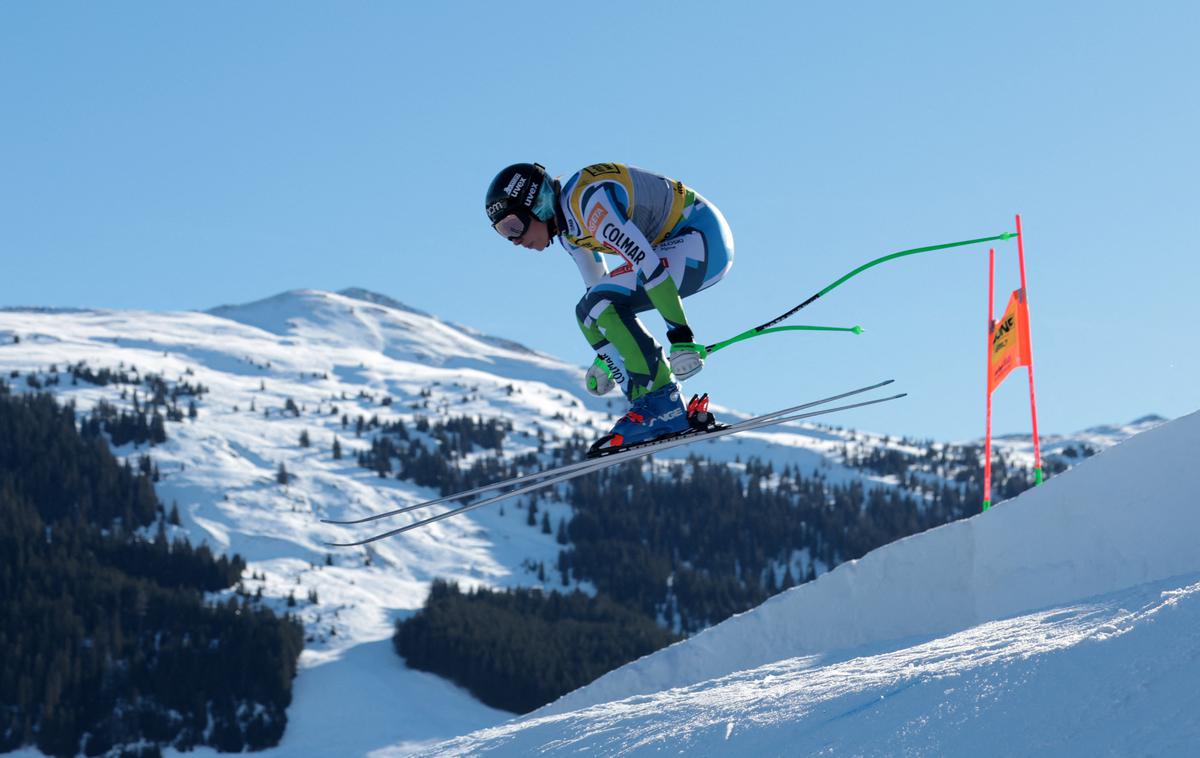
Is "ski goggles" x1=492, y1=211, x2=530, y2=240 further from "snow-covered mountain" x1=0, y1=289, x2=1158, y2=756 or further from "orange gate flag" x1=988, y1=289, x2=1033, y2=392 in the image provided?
"snow-covered mountain" x1=0, y1=289, x2=1158, y2=756

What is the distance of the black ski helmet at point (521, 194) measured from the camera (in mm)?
8133

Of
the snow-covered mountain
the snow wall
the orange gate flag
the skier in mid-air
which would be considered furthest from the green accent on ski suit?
the snow-covered mountain

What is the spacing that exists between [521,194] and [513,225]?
20 cm

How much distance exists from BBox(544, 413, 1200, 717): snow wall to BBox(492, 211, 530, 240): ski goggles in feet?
18.2

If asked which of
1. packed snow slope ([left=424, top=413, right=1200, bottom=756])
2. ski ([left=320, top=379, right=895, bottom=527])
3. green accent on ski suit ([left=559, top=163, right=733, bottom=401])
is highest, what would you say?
green accent on ski suit ([left=559, top=163, right=733, bottom=401])

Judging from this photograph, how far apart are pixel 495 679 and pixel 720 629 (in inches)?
4096

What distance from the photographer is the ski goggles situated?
8.16m

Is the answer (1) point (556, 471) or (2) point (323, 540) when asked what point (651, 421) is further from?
(2) point (323, 540)

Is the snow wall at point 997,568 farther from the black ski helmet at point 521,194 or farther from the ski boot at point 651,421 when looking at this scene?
the black ski helmet at point 521,194

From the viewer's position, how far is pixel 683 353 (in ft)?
27.1

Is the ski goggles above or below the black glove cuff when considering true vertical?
above

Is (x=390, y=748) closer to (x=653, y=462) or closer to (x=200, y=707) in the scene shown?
(x=200, y=707)

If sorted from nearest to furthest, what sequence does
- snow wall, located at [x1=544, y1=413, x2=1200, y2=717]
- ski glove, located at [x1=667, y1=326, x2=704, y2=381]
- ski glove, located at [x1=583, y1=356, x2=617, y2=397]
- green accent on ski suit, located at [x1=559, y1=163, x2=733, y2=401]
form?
green accent on ski suit, located at [x1=559, y1=163, x2=733, y2=401]
ski glove, located at [x1=667, y1=326, x2=704, y2=381]
ski glove, located at [x1=583, y1=356, x2=617, y2=397]
snow wall, located at [x1=544, y1=413, x2=1200, y2=717]

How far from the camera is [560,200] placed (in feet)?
27.0
